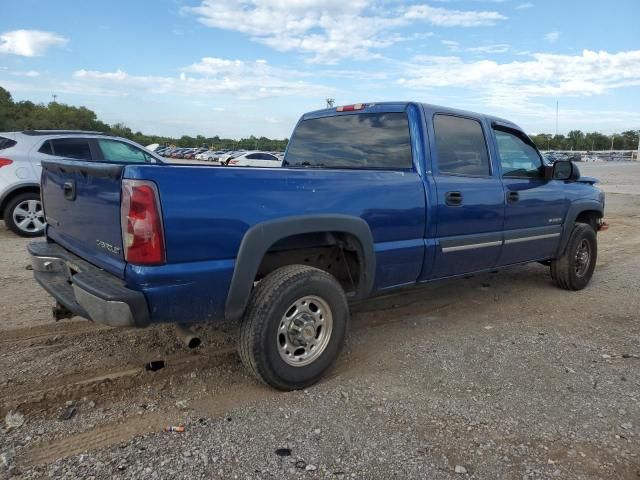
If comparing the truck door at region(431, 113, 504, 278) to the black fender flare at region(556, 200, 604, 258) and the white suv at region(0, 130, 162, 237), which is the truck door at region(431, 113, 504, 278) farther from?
the white suv at region(0, 130, 162, 237)

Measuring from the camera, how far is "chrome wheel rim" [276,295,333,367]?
10.3 feet

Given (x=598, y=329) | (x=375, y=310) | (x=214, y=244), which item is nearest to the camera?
(x=214, y=244)

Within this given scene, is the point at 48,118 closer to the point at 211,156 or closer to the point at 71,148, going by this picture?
the point at 211,156

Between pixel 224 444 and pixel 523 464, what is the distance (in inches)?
60.7

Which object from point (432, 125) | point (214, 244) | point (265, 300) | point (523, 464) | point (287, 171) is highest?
point (432, 125)

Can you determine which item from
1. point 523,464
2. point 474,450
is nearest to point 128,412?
point 474,450

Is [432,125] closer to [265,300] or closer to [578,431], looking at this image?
[265,300]

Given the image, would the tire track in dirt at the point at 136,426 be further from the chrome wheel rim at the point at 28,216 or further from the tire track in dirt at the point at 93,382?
the chrome wheel rim at the point at 28,216

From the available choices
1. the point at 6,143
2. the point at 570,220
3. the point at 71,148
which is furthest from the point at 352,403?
the point at 6,143

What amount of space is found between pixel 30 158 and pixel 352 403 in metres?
7.30

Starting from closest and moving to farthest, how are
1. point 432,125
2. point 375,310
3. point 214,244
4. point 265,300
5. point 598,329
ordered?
point 214,244, point 265,300, point 432,125, point 598,329, point 375,310

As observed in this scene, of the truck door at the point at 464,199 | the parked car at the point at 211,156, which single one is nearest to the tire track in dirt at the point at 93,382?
the truck door at the point at 464,199

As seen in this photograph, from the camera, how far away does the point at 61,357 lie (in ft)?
11.8

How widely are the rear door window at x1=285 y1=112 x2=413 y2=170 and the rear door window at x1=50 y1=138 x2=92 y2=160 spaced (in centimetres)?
503
